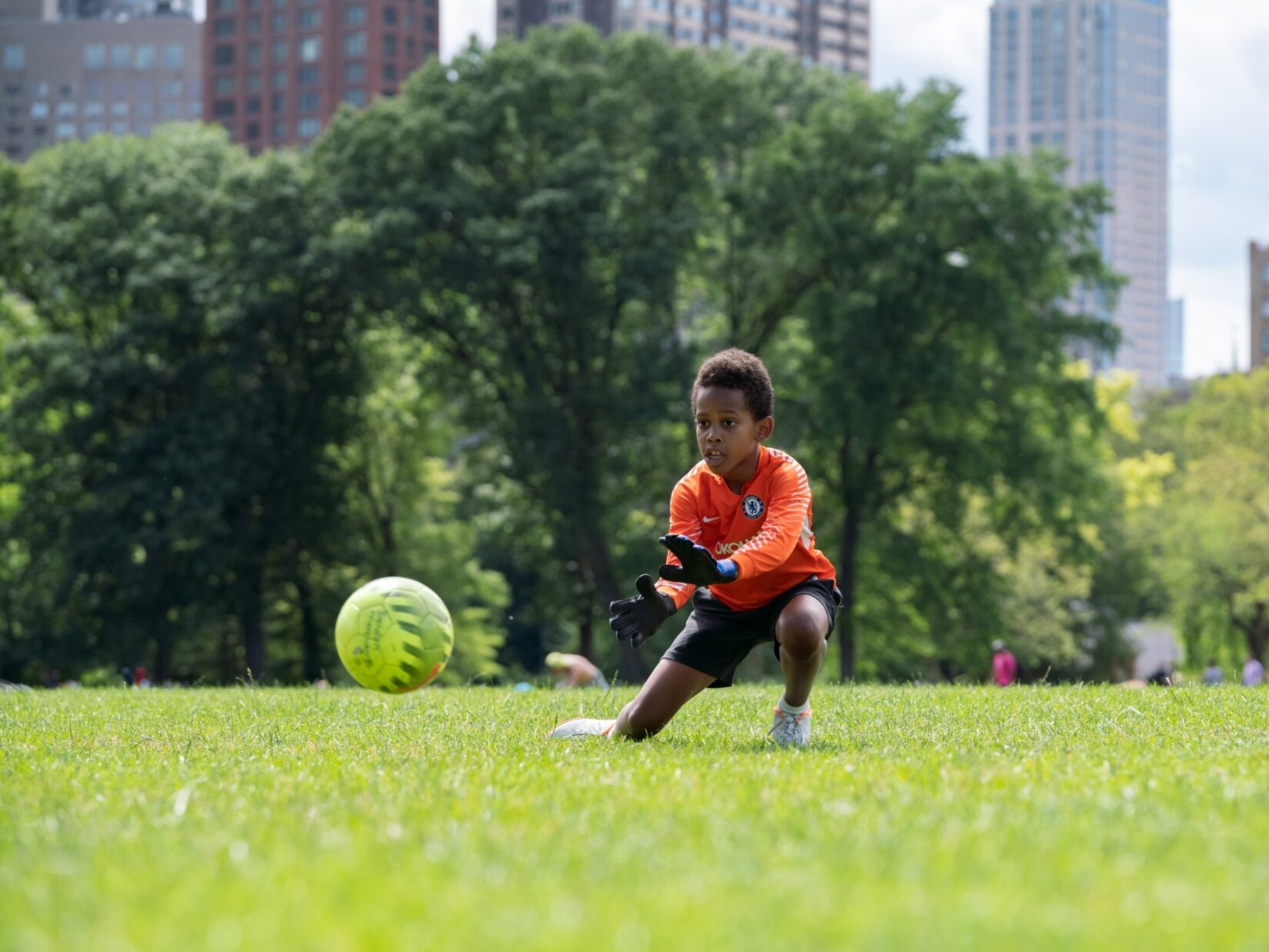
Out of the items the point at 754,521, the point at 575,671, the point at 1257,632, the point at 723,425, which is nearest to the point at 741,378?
the point at 723,425

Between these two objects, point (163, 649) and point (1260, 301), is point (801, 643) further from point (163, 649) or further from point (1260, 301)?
point (1260, 301)

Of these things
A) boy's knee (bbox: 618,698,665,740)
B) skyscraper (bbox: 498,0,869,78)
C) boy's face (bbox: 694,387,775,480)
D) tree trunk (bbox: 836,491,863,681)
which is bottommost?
tree trunk (bbox: 836,491,863,681)

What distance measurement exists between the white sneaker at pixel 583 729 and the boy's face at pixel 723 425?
1.66 meters

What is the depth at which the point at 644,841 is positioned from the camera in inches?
184

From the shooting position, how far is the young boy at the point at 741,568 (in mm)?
8102

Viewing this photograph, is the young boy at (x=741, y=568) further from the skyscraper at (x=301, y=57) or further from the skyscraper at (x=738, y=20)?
the skyscraper at (x=738, y=20)

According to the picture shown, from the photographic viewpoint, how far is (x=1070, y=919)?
3.63 metres

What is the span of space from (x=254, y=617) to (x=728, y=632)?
31.8 m

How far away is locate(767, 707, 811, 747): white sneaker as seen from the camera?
8164 mm

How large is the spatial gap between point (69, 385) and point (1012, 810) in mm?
34800

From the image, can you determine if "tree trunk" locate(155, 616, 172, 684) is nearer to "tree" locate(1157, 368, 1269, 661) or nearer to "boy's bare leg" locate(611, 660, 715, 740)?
"boy's bare leg" locate(611, 660, 715, 740)

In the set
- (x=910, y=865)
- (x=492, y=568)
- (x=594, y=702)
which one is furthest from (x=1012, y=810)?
(x=492, y=568)

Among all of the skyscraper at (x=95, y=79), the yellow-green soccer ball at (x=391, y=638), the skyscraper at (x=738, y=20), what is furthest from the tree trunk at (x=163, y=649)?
the skyscraper at (x=95, y=79)

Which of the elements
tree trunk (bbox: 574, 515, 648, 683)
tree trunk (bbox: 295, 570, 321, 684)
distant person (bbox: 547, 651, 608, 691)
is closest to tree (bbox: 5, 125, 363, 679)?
tree trunk (bbox: 295, 570, 321, 684)
